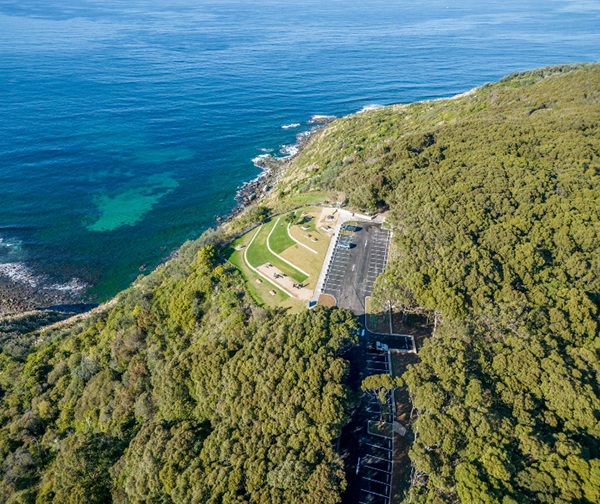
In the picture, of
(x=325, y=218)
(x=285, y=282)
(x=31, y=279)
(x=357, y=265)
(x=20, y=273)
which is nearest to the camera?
(x=285, y=282)

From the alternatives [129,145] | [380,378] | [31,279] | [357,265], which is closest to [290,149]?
[129,145]

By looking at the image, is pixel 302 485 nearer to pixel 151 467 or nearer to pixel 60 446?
A: pixel 151 467

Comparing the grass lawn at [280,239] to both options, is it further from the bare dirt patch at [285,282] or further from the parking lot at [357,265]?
the parking lot at [357,265]

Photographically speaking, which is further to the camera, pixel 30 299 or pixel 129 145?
pixel 129 145

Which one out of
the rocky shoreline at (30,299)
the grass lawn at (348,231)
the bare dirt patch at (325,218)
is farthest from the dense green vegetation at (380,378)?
the rocky shoreline at (30,299)

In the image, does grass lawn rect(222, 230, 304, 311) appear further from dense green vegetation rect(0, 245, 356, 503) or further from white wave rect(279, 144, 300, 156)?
white wave rect(279, 144, 300, 156)

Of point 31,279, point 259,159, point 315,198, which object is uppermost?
point 315,198

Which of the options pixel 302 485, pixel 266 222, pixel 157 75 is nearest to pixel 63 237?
pixel 266 222

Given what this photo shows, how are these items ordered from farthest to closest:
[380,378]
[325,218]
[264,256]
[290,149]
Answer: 1. [290,149]
2. [325,218]
3. [264,256]
4. [380,378]

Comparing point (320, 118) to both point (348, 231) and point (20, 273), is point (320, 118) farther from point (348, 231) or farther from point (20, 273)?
point (20, 273)
